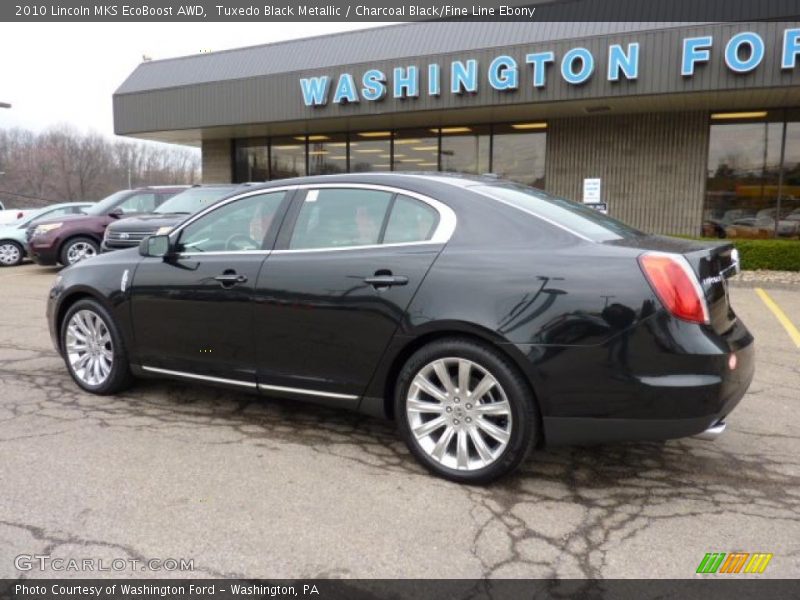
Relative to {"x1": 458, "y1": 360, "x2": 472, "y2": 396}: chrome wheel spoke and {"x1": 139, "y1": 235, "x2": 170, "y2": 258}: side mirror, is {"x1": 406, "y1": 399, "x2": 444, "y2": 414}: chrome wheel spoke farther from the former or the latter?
{"x1": 139, "y1": 235, "x2": 170, "y2": 258}: side mirror

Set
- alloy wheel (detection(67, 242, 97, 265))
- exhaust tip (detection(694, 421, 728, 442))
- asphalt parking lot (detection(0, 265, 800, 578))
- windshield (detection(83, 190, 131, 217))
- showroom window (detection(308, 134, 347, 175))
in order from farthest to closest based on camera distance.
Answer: showroom window (detection(308, 134, 347, 175)) < windshield (detection(83, 190, 131, 217)) < alloy wheel (detection(67, 242, 97, 265)) < exhaust tip (detection(694, 421, 728, 442)) < asphalt parking lot (detection(0, 265, 800, 578))

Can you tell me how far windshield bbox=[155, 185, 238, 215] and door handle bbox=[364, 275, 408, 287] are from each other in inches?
299

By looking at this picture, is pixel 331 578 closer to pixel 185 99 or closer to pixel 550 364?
pixel 550 364

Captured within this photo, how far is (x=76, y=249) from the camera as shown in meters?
12.4

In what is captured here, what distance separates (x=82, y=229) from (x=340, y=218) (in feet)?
33.4

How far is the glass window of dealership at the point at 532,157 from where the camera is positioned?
536 inches

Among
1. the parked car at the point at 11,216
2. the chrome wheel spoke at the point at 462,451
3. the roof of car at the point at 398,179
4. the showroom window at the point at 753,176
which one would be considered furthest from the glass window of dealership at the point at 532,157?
the chrome wheel spoke at the point at 462,451

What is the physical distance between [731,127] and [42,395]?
45.6 feet

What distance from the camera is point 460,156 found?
16.2 meters

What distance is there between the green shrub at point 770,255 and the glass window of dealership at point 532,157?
86.6 inches

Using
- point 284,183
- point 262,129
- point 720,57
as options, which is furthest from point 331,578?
point 262,129

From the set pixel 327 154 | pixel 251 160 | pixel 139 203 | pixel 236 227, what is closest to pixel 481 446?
pixel 236 227

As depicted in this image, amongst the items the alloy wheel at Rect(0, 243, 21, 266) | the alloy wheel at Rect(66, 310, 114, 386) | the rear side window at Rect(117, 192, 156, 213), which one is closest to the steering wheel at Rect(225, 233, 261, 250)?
the alloy wheel at Rect(66, 310, 114, 386)

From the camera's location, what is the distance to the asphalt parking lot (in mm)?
2729
